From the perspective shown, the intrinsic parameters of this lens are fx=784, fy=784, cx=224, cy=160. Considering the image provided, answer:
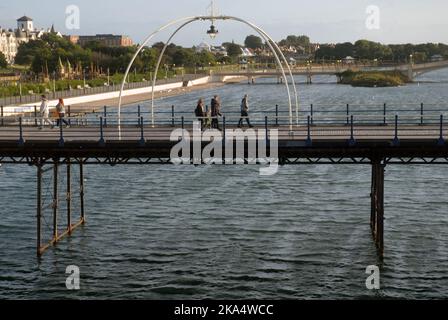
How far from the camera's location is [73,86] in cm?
13625

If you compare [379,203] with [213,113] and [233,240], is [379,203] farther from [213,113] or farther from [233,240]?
[213,113]

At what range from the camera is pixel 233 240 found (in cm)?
3562

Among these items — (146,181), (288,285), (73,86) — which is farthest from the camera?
(73,86)

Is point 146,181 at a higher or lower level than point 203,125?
lower

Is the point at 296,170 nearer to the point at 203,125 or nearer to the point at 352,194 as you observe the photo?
the point at 352,194

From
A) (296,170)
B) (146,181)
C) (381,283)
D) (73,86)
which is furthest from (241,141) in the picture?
(73,86)

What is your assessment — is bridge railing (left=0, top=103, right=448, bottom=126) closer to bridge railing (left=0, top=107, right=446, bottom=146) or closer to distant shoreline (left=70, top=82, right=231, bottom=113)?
bridge railing (left=0, top=107, right=446, bottom=146)
